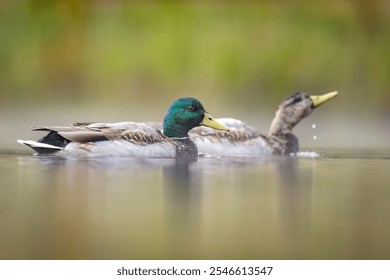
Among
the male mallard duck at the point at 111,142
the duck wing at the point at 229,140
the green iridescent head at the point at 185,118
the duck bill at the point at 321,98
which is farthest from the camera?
the duck bill at the point at 321,98

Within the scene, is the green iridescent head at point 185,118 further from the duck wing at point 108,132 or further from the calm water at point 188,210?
the calm water at point 188,210

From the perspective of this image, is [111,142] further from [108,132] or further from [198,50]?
[198,50]

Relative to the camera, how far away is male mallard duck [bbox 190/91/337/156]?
5965 mm

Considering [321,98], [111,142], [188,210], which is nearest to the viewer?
[188,210]

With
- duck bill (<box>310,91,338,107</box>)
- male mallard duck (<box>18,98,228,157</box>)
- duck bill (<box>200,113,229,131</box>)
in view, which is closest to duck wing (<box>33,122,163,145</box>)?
male mallard duck (<box>18,98,228,157</box>)

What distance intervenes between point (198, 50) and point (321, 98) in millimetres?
911

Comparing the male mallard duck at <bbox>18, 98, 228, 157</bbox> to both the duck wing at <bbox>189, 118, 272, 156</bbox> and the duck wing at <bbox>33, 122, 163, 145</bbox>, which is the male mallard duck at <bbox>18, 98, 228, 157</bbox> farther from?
the duck wing at <bbox>189, 118, 272, 156</bbox>

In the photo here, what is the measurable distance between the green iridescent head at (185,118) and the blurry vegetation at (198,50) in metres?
0.33

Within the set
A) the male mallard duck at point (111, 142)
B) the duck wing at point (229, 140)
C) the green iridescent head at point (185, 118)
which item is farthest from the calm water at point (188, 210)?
Result: the duck wing at point (229, 140)

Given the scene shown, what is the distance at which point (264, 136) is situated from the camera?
6.16 meters

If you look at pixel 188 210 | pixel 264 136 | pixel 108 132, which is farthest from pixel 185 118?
pixel 188 210

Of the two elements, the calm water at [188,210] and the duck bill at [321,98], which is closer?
the calm water at [188,210]

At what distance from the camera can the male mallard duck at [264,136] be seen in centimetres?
596

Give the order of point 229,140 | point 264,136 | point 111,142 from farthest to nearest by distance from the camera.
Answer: point 264,136 < point 229,140 < point 111,142
